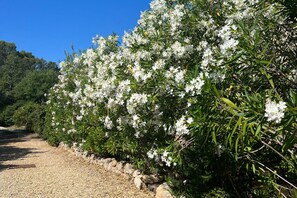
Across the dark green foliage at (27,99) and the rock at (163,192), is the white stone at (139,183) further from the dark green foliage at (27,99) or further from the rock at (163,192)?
the dark green foliage at (27,99)

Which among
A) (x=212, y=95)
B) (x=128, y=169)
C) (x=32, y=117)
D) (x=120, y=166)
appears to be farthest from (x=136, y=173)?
(x=32, y=117)

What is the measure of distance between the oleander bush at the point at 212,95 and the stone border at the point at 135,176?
201mm

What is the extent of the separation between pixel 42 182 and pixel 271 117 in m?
6.10

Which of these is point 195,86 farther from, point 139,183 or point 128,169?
point 128,169

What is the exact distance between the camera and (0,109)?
30.7 metres

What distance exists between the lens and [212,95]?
9.07ft

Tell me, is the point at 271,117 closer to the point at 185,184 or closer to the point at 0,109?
the point at 185,184

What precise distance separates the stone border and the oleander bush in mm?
201

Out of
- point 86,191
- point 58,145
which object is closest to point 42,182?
point 86,191

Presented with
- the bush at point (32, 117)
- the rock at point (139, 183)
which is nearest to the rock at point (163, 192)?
the rock at point (139, 183)

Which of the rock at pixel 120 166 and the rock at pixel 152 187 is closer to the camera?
the rock at pixel 152 187

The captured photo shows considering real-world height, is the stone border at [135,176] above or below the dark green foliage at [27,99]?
below

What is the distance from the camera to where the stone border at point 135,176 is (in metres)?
5.83

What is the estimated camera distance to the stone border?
19.1 feet
